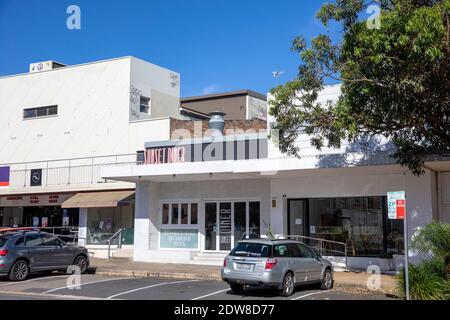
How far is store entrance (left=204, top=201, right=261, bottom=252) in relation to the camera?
23.8m

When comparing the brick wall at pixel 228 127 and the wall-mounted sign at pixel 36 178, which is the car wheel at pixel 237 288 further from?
the wall-mounted sign at pixel 36 178

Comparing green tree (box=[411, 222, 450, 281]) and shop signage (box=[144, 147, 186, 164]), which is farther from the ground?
shop signage (box=[144, 147, 186, 164])

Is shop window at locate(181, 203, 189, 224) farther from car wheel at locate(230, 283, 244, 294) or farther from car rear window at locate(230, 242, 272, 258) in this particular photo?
car rear window at locate(230, 242, 272, 258)

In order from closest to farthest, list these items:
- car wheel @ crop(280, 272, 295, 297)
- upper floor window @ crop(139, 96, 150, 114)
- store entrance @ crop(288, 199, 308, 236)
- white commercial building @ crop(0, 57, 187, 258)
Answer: car wheel @ crop(280, 272, 295, 297) < store entrance @ crop(288, 199, 308, 236) < white commercial building @ crop(0, 57, 187, 258) < upper floor window @ crop(139, 96, 150, 114)

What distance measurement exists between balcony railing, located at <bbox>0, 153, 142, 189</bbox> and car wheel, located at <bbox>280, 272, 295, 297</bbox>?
15817 millimetres

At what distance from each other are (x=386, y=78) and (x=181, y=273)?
33.6 feet

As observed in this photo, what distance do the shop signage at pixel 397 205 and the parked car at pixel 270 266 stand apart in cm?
296

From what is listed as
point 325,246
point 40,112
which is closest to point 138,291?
point 325,246

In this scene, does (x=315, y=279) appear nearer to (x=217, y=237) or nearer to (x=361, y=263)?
(x=361, y=263)

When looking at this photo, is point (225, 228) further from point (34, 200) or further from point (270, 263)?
point (34, 200)

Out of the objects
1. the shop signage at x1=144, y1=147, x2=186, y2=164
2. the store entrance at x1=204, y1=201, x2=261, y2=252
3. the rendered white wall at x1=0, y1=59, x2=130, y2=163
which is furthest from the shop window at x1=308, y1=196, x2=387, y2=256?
the rendered white wall at x1=0, y1=59, x2=130, y2=163

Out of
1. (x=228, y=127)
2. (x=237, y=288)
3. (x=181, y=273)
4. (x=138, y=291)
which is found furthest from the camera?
(x=228, y=127)

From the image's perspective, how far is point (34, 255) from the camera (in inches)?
762
